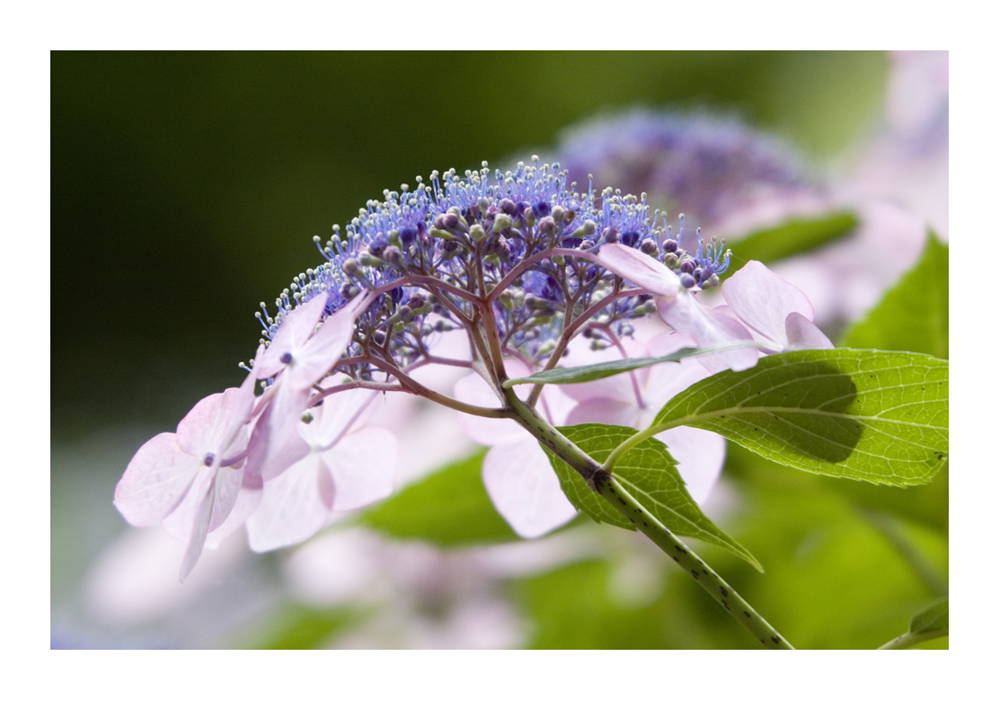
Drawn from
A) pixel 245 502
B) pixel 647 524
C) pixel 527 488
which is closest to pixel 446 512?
pixel 527 488

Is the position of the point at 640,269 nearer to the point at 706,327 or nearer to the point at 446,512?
the point at 706,327

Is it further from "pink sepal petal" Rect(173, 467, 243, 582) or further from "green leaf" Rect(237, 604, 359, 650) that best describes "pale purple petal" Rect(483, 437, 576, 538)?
"green leaf" Rect(237, 604, 359, 650)

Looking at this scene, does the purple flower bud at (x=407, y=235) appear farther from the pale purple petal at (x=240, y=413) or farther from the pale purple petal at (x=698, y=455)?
the pale purple petal at (x=698, y=455)

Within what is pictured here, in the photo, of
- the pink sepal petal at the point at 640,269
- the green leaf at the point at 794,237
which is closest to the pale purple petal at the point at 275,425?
the pink sepal petal at the point at 640,269

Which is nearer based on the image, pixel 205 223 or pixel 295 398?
pixel 295 398
